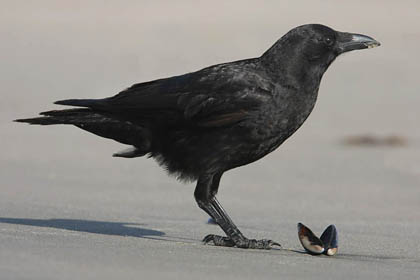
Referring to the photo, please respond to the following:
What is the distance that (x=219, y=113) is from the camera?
6.63m

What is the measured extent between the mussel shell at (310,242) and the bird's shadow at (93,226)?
3.17 ft

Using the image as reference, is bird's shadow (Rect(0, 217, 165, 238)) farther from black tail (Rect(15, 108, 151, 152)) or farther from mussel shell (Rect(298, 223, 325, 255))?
mussel shell (Rect(298, 223, 325, 255))

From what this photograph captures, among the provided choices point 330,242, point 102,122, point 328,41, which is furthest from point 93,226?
point 328,41

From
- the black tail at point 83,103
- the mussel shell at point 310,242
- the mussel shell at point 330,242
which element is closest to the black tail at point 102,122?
the black tail at point 83,103

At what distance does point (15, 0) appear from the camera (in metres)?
26.4

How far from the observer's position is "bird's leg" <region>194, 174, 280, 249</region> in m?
6.54

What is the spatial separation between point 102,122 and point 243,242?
1225mm

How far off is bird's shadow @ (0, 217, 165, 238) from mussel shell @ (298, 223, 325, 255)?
3.17 ft

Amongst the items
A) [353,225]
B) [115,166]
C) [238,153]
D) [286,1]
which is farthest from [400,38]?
[238,153]

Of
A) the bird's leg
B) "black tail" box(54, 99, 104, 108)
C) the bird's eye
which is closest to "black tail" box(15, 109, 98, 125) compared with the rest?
"black tail" box(54, 99, 104, 108)

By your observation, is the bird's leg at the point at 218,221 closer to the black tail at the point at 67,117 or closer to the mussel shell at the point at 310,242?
the mussel shell at the point at 310,242

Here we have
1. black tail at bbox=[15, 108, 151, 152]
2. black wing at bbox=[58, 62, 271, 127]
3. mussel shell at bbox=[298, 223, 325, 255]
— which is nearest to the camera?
mussel shell at bbox=[298, 223, 325, 255]

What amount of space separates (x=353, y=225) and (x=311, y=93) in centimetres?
164

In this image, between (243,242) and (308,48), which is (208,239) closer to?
(243,242)
